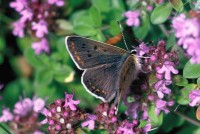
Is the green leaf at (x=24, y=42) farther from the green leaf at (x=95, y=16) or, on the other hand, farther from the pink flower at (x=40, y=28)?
the green leaf at (x=95, y=16)

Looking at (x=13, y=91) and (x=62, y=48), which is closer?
(x=62, y=48)

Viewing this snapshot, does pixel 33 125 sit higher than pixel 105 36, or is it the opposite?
pixel 105 36

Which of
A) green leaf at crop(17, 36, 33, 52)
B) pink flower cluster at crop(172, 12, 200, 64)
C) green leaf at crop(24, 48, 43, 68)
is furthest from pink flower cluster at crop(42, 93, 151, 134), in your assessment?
green leaf at crop(17, 36, 33, 52)

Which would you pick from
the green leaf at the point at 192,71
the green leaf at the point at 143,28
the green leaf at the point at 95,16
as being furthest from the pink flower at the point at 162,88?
the green leaf at the point at 95,16

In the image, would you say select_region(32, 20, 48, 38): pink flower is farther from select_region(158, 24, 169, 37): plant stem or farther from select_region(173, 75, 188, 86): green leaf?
select_region(173, 75, 188, 86): green leaf

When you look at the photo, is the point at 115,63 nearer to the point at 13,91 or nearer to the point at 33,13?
the point at 33,13

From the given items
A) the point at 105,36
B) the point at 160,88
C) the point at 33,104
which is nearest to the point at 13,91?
the point at 33,104

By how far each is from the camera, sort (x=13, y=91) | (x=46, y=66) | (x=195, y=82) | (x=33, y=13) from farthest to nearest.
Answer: (x=13, y=91) → (x=46, y=66) → (x=33, y=13) → (x=195, y=82)
